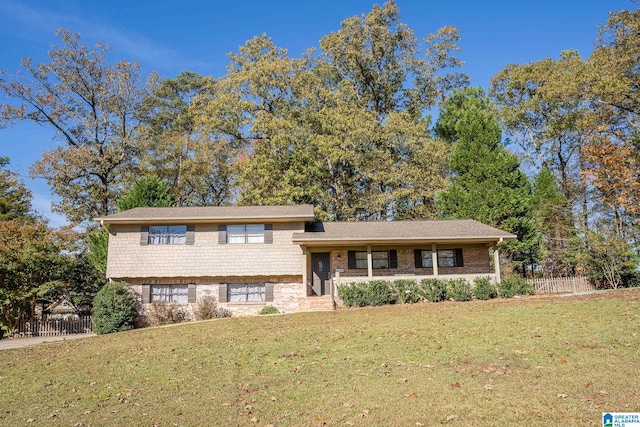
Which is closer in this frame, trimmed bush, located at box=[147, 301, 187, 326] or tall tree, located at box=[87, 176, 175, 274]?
trimmed bush, located at box=[147, 301, 187, 326]

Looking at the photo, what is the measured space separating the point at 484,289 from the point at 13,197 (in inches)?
1315

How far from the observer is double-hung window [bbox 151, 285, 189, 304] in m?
21.1

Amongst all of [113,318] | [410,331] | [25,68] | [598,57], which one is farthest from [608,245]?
[25,68]

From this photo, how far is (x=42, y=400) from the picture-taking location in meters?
8.11

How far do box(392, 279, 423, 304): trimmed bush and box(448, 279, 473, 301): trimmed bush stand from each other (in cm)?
133

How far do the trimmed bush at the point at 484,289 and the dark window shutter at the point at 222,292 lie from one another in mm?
10932

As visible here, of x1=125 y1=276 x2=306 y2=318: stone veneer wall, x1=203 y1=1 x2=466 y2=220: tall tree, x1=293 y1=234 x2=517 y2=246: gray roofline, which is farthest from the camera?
x1=203 y1=1 x2=466 y2=220: tall tree

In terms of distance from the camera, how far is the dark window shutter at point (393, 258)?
71.3ft

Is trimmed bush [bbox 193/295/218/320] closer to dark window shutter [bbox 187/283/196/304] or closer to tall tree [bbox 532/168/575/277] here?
dark window shutter [bbox 187/283/196/304]

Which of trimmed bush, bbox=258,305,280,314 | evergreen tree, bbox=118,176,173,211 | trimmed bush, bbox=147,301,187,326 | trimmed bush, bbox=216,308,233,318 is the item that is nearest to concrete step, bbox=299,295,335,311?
trimmed bush, bbox=258,305,280,314

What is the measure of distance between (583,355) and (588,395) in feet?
8.03

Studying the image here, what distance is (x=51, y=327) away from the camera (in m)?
21.0

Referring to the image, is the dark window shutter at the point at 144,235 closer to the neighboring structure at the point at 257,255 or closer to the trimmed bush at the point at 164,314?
the neighboring structure at the point at 257,255

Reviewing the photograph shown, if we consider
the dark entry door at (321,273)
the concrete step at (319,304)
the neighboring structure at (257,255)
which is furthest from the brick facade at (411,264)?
the concrete step at (319,304)
